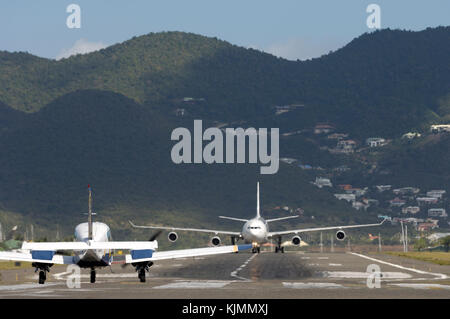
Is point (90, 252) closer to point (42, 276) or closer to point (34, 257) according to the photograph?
point (34, 257)

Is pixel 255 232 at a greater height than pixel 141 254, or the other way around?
pixel 255 232

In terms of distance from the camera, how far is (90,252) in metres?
51.2

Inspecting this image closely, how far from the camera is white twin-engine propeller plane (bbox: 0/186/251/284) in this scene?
1956 inches

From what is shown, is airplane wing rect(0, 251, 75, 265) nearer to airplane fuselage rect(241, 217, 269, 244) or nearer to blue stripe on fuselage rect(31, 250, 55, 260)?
blue stripe on fuselage rect(31, 250, 55, 260)

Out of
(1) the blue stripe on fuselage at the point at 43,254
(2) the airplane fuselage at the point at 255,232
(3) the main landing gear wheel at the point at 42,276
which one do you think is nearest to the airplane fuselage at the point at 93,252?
(1) the blue stripe on fuselage at the point at 43,254

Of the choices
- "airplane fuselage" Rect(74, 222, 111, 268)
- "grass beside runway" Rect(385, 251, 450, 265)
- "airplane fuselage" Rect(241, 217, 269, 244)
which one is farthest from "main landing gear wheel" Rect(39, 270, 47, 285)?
"airplane fuselage" Rect(241, 217, 269, 244)

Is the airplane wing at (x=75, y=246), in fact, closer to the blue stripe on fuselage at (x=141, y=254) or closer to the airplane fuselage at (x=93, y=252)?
the airplane fuselage at (x=93, y=252)

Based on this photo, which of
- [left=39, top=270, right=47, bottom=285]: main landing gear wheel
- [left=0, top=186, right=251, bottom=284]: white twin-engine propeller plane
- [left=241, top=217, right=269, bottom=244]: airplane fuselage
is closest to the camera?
[left=0, top=186, right=251, bottom=284]: white twin-engine propeller plane

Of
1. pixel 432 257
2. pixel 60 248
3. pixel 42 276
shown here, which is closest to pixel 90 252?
pixel 60 248
